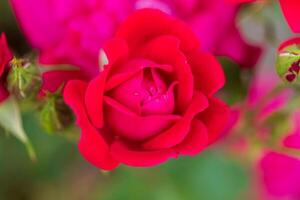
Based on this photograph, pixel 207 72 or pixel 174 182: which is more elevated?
pixel 207 72

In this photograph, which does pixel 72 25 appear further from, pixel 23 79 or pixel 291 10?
pixel 291 10

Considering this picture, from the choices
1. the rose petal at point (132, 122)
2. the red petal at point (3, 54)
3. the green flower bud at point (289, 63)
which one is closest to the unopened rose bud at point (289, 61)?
the green flower bud at point (289, 63)

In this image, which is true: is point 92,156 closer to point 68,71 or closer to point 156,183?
point 68,71

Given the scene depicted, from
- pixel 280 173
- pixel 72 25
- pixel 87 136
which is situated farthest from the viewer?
pixel 280 173

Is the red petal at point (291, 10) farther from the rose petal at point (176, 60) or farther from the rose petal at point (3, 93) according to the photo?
the rose petal at point (3, 93)

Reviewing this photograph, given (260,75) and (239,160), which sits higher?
(260,75)

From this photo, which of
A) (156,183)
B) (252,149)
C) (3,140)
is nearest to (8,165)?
(3,140)

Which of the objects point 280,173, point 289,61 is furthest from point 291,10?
point 280,173
